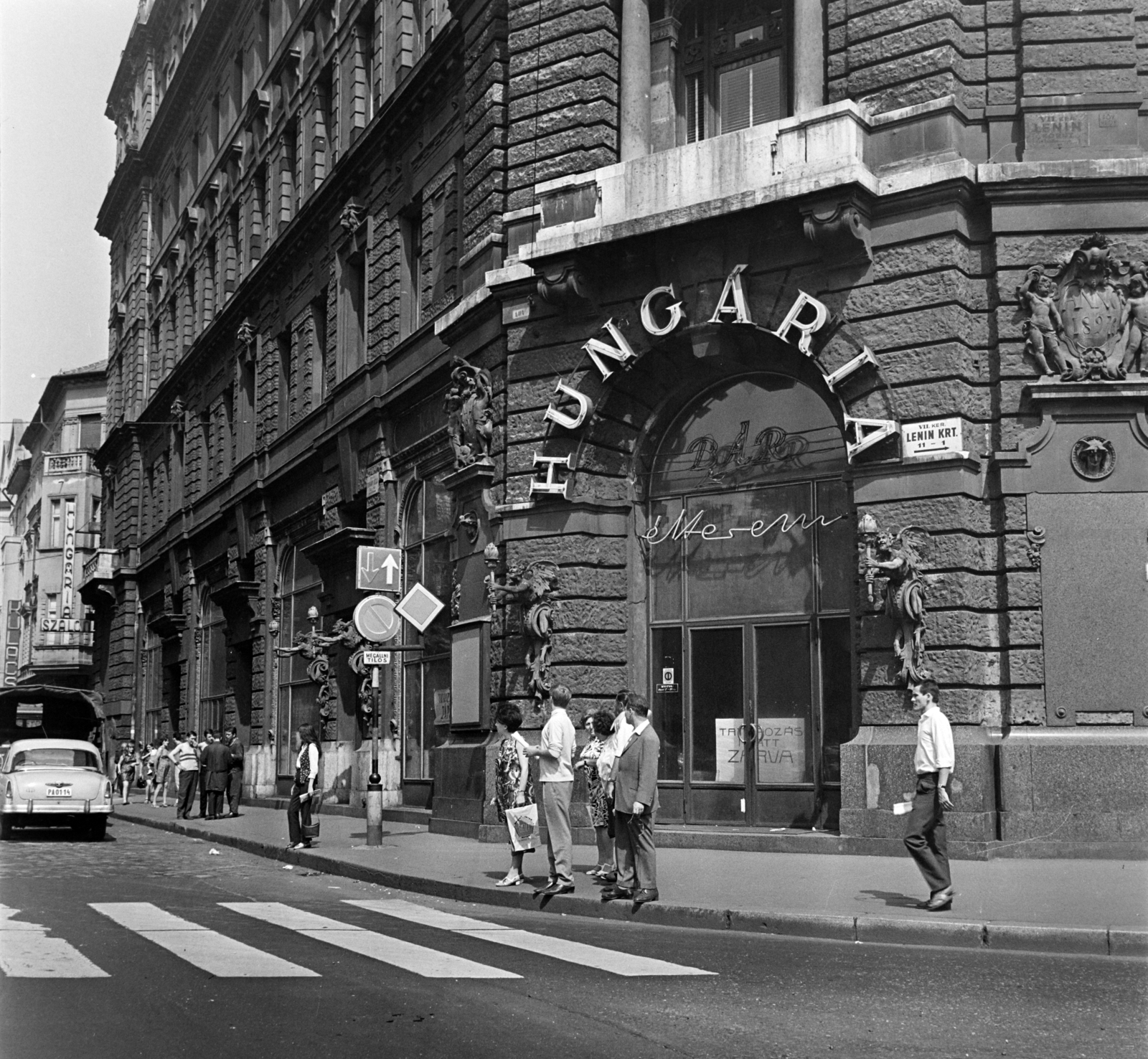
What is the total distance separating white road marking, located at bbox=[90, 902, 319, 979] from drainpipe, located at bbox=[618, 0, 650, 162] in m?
11.7

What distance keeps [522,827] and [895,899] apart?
12.3ft

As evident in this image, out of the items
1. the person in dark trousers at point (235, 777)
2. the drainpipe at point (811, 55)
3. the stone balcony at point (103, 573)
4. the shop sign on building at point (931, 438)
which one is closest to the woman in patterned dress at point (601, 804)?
the shop sign on building at point (931, 438)

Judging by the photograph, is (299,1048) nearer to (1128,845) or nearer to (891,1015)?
(891,1015)

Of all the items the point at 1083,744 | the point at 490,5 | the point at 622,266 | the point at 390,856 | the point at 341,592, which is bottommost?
the point at 390,856

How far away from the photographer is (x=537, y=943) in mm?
10492

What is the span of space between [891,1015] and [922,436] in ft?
31.0

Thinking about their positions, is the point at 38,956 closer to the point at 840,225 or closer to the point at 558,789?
the point at 558,789

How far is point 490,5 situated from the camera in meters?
21.4

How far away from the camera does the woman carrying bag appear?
19.2m

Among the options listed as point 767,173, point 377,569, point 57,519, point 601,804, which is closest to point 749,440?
point 767,173

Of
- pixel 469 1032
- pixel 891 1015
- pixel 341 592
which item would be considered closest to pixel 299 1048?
pixel 469 1032

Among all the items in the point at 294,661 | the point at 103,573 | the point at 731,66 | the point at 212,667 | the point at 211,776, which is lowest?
the point at 211,776

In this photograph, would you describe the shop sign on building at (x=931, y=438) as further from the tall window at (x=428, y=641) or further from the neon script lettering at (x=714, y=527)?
the tall window at (x=428, y=641)

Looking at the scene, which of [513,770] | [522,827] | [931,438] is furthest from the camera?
[931,438]
